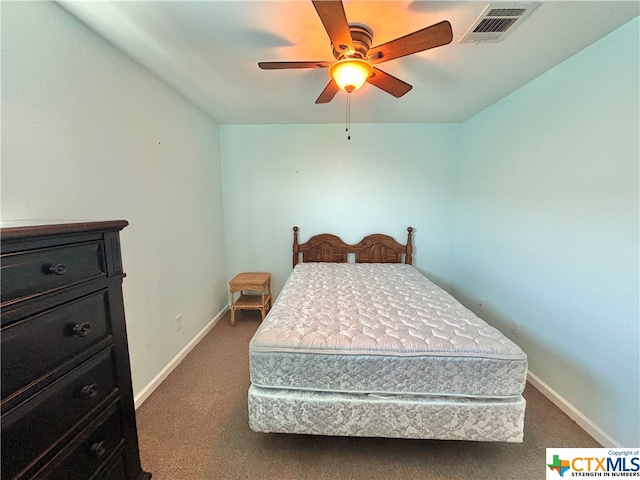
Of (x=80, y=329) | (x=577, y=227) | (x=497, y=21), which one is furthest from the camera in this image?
(x=577, y=227)

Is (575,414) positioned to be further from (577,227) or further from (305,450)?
(305,450)

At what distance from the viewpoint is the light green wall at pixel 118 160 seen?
1263 mm

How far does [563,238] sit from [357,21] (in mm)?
2044

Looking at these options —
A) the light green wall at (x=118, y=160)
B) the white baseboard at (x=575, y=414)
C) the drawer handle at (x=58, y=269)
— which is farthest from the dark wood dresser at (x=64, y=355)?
the white baseboard at (x=575, y=414)

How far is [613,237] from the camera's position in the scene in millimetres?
1636

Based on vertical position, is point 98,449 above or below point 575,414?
above

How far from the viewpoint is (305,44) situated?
1720 millimetres

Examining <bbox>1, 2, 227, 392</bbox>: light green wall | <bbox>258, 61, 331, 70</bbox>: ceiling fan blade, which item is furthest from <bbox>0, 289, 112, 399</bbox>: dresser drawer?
<bbox>258, 61, 331, 70</bbox>: ceiling fan blade

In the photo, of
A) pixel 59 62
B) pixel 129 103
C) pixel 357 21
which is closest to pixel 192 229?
pixel 129 103

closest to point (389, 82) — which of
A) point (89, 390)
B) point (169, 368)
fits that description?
point (89, 390)

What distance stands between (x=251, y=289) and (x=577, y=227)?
300cm

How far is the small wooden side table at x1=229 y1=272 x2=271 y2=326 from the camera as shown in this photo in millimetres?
3189

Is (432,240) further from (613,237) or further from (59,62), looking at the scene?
(59,62)

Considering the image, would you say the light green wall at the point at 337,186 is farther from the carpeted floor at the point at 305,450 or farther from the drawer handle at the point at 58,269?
the drawer handle at the point at 58,269
